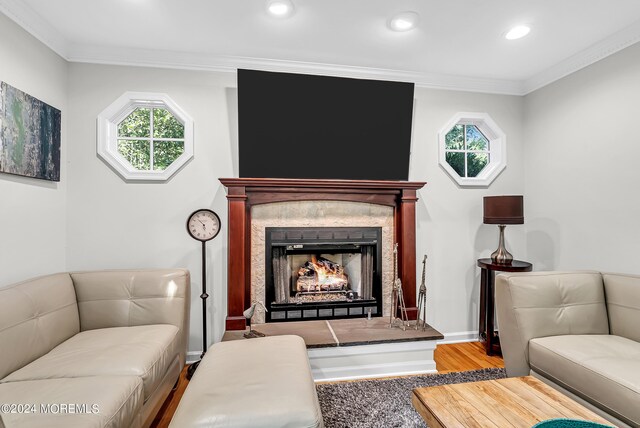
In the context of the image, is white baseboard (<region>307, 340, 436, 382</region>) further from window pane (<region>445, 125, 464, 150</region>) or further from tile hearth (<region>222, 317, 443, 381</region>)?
window pane (<region>445, 125, 464, 150</region>)

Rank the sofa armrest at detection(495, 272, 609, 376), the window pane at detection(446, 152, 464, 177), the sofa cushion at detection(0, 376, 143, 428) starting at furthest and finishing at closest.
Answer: the window pane at detection(446, 152, 464, 177)
the sofa armrest at detection(495, 272, 609, 376)
the sofa cushion at detection(0, 376, 143, 428)

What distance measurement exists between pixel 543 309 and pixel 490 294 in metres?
0.80

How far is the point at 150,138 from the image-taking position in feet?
9.52

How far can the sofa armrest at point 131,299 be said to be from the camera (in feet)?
7.35

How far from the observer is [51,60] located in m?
2.47

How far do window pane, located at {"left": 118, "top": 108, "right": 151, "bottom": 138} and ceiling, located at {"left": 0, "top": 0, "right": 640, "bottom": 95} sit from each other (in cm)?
42

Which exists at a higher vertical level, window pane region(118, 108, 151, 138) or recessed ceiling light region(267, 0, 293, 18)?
recessed ceiling light region(267, 0, 293, 18)

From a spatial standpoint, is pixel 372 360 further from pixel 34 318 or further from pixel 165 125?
pixel 165 125

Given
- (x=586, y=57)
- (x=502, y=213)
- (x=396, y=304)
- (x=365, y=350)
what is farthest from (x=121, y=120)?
(x=586, y=57)

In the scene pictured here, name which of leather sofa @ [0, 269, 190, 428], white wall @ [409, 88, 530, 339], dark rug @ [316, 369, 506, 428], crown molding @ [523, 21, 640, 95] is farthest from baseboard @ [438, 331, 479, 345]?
crown molding @ [523, 21, 640, 95]

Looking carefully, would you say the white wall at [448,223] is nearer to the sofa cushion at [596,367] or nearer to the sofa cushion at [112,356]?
the sofa cushion at [596,367]

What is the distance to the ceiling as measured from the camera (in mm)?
2143

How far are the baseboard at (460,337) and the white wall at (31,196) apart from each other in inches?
140

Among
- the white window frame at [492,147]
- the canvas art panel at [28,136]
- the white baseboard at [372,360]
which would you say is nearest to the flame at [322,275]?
the white baseboard at [372,360]
